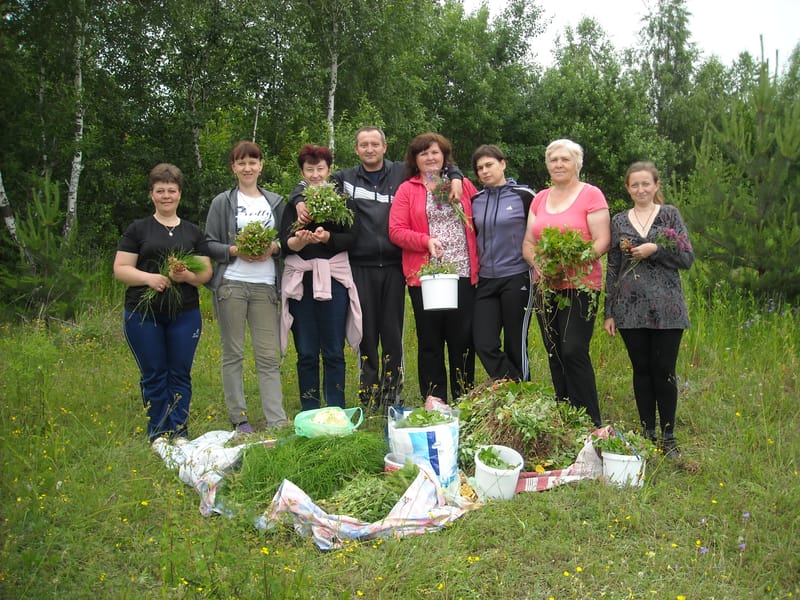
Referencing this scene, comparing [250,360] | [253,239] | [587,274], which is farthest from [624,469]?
[250,360]

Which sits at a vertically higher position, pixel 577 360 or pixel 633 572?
pixel 577 360

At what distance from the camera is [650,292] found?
4246 mm

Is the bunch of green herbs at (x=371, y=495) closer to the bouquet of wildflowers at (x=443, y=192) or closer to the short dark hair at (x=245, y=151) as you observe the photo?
the bouquet of wildflowers at (x=443, y=192)

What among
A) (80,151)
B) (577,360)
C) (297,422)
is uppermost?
(80,151)

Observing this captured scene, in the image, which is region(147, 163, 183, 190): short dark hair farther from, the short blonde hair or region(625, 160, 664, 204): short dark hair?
region(625, 160, 664, 204): short dark hair

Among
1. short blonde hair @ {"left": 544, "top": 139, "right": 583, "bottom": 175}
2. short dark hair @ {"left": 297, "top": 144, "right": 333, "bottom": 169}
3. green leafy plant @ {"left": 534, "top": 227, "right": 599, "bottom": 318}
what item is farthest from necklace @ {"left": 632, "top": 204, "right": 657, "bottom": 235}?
short dark hair @ {"left": 297, "top": 144, "right": 333, "bottom": 169}

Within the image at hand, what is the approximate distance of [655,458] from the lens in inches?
165

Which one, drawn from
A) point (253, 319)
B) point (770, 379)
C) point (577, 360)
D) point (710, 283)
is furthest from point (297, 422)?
point (710, 283)

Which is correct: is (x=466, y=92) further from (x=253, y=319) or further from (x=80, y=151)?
(x=253, y=319)

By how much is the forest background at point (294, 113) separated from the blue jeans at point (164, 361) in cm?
506

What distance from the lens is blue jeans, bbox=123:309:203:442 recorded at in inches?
178

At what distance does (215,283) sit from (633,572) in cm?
331

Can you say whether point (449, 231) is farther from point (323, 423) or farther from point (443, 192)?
point (323, 423)

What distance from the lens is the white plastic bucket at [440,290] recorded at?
15.1 feet
